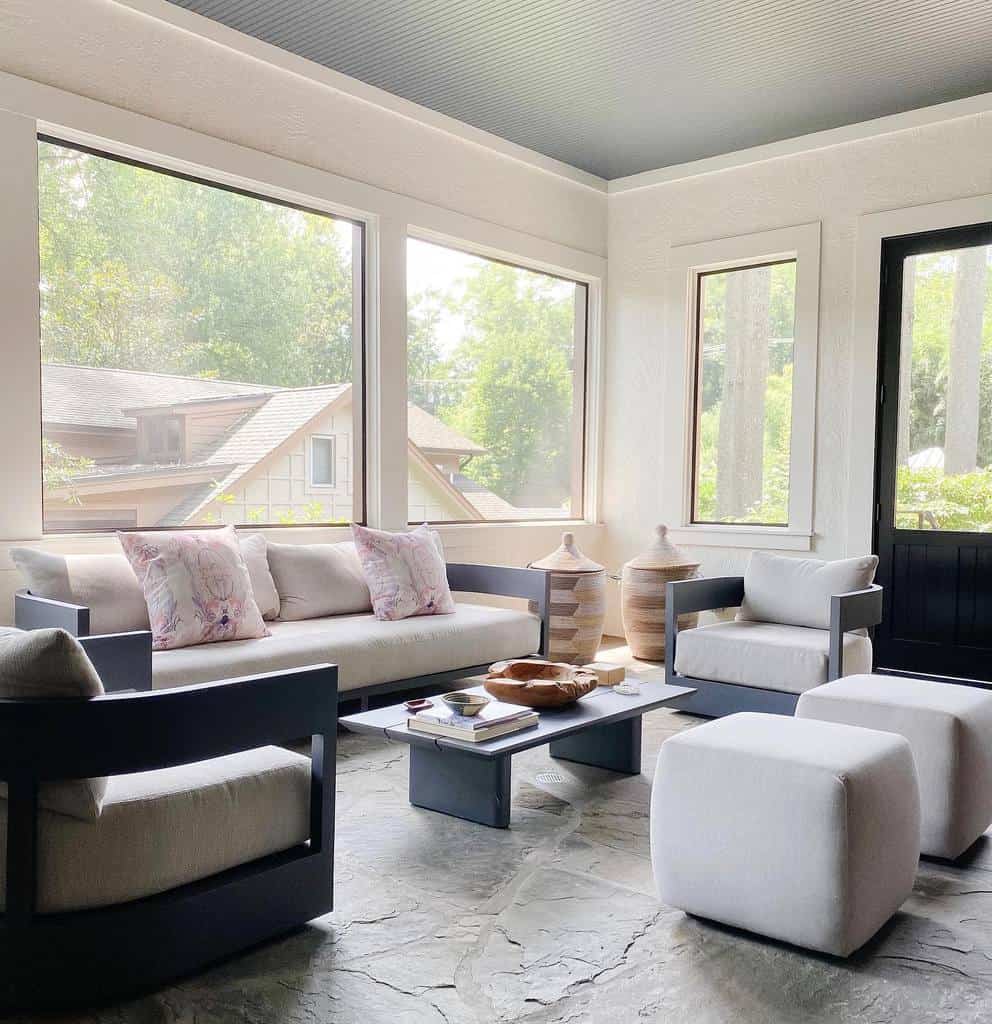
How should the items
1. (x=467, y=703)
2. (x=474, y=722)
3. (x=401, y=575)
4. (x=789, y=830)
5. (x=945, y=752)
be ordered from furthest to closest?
(x=401, y=575) → (x=467, y=703) → (x=474, y=722) → (x=945, y=752) → (x=789, y=830)

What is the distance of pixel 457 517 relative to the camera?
19.0 ft

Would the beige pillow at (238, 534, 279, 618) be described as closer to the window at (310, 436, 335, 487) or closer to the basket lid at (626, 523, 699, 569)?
the window at (310, 436, 335, 487)

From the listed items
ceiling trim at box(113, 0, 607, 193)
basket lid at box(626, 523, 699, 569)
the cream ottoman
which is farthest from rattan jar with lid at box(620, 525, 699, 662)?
the cream ottoman

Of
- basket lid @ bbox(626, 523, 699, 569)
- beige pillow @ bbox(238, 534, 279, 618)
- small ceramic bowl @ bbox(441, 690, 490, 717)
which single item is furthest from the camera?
basket lid @ bbox(626, 523, 699, 569)

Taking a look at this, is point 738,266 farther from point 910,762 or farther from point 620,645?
point 910,762

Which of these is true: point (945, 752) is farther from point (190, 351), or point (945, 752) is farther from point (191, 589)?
point (190, 351)

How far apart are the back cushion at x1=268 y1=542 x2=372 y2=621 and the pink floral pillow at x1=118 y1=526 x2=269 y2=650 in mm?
461

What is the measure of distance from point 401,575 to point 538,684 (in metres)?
1.54

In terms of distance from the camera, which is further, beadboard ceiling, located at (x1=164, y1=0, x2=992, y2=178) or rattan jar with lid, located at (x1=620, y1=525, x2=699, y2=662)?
rattan jar with lid, located at (x1=620, y1=525, x2=699, y2=662)

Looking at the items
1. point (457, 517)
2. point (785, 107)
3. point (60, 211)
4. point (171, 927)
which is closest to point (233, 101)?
point (60, 211)

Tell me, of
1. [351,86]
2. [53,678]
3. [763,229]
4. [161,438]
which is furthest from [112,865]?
[763,229]

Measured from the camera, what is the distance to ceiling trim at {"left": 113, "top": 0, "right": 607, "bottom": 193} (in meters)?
4.23

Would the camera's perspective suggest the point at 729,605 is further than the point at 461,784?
Yes

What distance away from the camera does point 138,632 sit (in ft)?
10.5
